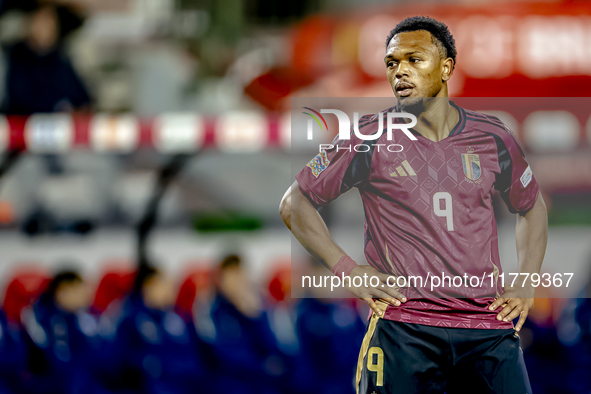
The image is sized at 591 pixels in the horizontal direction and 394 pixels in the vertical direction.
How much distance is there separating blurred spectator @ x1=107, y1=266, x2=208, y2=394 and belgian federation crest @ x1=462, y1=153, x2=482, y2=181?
11.6 ft

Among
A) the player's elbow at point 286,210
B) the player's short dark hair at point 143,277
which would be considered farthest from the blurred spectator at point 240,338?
the player's elbow at point 286,210

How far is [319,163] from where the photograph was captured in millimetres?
1318

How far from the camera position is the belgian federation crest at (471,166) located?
128cm

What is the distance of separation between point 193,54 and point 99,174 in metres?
2.11

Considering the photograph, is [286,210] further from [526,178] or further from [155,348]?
[155,348]

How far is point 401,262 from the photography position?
1272 mm

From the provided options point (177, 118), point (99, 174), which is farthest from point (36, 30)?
point (177, 118)

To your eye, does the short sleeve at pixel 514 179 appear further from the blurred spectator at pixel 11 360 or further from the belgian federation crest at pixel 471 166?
the blurred spectator at pixel 11 360

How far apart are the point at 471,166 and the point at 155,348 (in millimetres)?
3631

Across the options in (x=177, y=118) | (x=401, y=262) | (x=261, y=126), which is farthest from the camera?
(x=177, y=118)

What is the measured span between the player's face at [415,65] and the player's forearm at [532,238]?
0.34 meters

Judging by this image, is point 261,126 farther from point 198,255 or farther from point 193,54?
point 193,54

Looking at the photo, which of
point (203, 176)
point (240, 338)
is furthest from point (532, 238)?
point (203, 176)

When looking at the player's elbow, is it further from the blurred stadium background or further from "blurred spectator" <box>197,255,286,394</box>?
"blurred spectator" <box>197,255,286,394</box>
